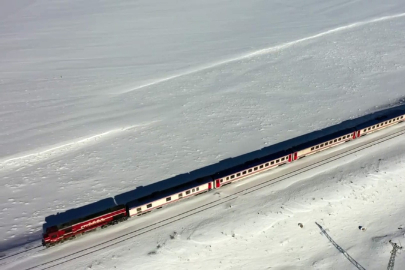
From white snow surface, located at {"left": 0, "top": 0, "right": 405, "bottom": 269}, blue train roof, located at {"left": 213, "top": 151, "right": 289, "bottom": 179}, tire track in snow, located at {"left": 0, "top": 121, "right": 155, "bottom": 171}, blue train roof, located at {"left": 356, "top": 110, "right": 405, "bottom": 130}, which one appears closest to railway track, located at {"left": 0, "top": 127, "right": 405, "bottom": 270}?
white snow surface, located at {"left": 0, "top": 0, "right": 405, "bottom": 269}

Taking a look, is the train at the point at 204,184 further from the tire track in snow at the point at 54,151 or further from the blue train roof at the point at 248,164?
the tire track in snow at the point at 54,151

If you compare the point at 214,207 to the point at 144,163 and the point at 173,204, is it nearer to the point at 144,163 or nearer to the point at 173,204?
the point at 173,204

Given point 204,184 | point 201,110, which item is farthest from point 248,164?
point 201,110

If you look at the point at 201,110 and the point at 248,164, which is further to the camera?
the point at 201,110

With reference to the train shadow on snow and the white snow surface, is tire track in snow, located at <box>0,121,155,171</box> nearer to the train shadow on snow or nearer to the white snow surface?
the white snow surface

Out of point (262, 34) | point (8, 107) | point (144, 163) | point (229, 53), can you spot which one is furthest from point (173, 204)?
point (262, 34)

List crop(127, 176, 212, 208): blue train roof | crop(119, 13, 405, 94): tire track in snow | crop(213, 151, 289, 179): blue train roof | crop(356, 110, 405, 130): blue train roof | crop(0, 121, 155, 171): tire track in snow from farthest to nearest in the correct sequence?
crop(119, 13, 405, 94): tire track in snow < crop(356, 110, 405, 130): blue train roof < crop(0, 121, 155, 171): tire track in snow < crop(213, 151, 289, 179): blue train roof < crop(127, 176, 212, 208): blue train roof

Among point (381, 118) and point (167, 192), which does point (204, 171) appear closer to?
point (167, 192)
